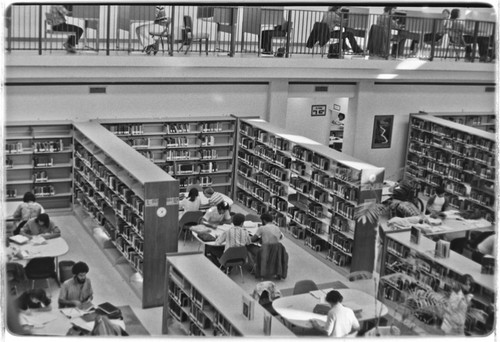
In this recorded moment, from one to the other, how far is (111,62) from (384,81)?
20.8 feet

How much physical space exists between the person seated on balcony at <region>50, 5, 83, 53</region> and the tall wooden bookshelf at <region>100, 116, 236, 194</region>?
157 cm

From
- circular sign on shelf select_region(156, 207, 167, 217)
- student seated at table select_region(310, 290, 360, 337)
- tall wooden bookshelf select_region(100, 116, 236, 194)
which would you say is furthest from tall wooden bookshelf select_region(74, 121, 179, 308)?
student seated at table select_region(310, 290, 360, 337)

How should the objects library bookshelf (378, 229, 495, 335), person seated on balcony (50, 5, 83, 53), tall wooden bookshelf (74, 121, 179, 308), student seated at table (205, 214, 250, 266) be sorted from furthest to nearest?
person seated on balcony (50, 5, 83, 53) < student seated at table (205, 214, 250, 266) < tall wooden bookshelf (74, 121, 179, 308) < library bookshelf (378, 229, 495, 335)

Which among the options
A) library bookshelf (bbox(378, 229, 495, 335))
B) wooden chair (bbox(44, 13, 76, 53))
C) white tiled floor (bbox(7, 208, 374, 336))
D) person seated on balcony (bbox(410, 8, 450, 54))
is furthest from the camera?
person seated on balcony (bbox(410, 8, 450, 54))

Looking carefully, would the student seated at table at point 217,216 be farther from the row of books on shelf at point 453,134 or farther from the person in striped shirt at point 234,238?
the row of books on shelf at point 453,134

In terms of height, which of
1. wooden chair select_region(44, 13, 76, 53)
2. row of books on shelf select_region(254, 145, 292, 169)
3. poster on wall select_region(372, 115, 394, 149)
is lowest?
row of books on shelf select_region(254, 145, 292, 169)

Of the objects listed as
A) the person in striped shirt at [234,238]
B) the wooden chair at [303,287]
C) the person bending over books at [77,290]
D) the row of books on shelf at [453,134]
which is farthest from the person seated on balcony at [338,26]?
the person bending over books at [77,290]

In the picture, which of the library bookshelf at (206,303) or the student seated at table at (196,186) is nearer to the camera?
the library bookshelf at (206,303)

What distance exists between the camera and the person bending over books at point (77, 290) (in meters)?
9.14

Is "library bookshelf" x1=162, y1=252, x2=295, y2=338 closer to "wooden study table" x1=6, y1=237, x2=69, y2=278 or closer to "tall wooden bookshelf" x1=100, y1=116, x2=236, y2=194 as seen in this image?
"wooden study table" x1=6, y1=237, x2=69, y2=278

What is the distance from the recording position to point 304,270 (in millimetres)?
11984

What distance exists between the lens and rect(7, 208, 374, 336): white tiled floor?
10414mm

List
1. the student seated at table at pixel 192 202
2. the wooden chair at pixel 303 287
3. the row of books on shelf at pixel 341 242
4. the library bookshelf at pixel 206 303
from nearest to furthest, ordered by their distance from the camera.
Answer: the library bookshelf at pixel 206 303, the wooden chair at pixel 303 287, the row of books on shelf at pixel 341 242, the student seated at table at pixel 192 202

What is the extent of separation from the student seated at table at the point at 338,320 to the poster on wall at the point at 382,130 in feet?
28.1
